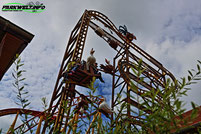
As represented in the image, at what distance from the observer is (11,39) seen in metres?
3.31

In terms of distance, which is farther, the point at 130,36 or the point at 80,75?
the point at 130,36

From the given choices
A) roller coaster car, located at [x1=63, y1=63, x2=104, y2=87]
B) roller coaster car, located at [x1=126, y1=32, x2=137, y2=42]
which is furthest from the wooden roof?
roller coaster car, located at [x1=126, y1=32, x2=137, y2=42]

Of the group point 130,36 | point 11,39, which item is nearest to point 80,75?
point 11,39

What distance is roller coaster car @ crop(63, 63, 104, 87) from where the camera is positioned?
5.66 m

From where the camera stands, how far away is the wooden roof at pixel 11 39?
3.21 metres

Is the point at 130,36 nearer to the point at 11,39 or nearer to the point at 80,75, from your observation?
the point at 80,75

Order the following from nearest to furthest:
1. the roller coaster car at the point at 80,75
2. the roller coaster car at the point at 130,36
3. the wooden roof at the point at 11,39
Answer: the wooden roof at the point at 11,39
the roller coaster car at the point at 80,75
the roller coaster car at the point at 130,36

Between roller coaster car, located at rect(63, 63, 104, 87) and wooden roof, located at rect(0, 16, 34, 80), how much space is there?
2245 mm

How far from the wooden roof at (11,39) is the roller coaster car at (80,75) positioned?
2245 millimetres

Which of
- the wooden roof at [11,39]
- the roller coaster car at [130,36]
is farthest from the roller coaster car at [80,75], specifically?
the roller coaster car at [130,36]

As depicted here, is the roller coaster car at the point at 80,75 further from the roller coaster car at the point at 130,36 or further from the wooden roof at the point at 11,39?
the roller coaster car at the point at 130,36

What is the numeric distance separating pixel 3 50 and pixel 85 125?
2963 mm

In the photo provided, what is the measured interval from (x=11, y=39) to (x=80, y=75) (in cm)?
283

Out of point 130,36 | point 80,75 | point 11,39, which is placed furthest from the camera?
point 130,36
